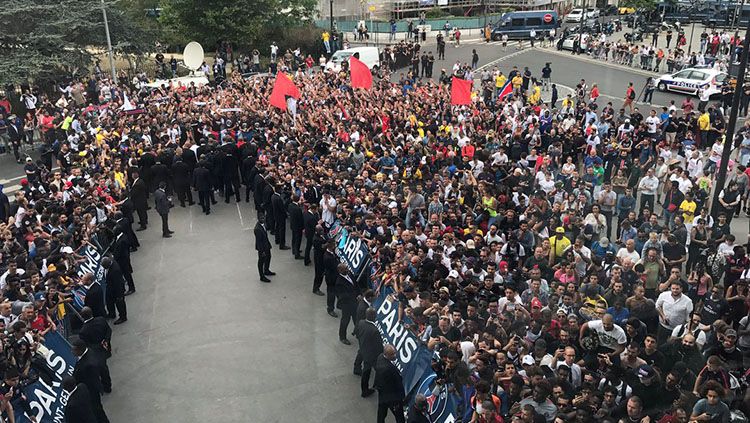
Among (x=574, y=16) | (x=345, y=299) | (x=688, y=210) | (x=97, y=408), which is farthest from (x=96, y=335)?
(x=574, y=16)

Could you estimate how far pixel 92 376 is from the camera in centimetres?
923

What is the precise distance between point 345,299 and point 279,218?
4.79 meters

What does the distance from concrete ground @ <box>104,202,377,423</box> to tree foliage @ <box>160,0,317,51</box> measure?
2778 cm

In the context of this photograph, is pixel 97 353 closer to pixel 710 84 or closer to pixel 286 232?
pixel 286 232

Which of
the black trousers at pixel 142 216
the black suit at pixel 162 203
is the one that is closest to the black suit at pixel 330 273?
the black suit at pixel 162 203

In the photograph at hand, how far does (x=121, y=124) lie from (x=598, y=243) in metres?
15.4

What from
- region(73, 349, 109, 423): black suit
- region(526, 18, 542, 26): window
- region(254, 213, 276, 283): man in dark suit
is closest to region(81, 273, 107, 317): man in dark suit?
region(73, 349, 109, 423): black suit

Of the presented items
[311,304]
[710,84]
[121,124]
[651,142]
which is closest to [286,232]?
[311,304]

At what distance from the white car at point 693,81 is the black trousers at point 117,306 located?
24839mm

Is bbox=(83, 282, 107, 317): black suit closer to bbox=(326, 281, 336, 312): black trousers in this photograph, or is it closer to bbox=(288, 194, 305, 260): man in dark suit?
bbox=(326, 281, 336, 312): black trousers

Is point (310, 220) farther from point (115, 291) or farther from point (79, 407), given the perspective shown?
point (79, 407)

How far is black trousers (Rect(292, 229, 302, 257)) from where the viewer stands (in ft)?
49.4

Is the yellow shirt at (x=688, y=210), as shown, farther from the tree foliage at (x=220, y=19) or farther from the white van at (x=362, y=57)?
the tree foliage at (x=220, y=19)

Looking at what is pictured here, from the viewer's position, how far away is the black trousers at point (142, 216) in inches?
664
